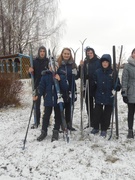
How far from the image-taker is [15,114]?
682 centimetres

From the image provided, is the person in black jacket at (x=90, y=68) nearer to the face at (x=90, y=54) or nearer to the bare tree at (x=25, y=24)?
the face at (x=90, y=54)

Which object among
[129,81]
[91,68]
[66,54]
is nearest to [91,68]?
[91,68]

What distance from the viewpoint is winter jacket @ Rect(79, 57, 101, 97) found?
4.71 metres

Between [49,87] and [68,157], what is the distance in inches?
53.8

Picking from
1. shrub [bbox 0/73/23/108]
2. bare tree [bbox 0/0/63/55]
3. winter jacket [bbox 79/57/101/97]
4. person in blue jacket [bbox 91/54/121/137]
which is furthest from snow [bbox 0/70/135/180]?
bare tree [bbox 0/0/63/55]

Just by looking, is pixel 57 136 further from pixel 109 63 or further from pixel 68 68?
pixel 109 63

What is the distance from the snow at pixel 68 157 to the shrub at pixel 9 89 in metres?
2.80

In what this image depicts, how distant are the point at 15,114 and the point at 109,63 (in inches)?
145

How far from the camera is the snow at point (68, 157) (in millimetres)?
3230

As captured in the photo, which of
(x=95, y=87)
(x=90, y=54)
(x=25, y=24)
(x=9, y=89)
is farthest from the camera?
(x=25, y=24)

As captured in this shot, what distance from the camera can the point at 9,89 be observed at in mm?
7691

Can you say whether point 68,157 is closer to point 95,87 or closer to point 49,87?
point 49,87

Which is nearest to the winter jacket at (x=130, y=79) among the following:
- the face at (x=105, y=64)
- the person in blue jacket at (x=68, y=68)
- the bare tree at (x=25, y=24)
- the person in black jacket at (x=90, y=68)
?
the face at (x=105, y=64)

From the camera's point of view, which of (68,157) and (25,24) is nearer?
(68,157)
